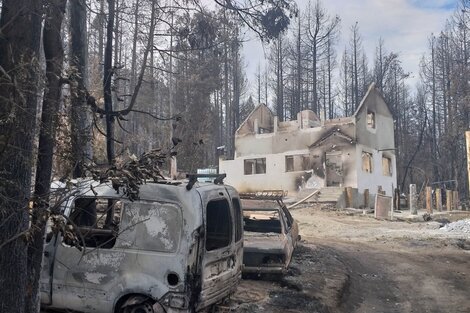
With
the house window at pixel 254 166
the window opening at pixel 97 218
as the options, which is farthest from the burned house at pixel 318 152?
the window opening at pixel 97 218

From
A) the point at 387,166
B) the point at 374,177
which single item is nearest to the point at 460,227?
the point at 374,177

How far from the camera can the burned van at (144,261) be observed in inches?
210

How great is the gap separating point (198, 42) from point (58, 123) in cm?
398

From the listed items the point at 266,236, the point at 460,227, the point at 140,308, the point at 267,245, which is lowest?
the point at 460,227

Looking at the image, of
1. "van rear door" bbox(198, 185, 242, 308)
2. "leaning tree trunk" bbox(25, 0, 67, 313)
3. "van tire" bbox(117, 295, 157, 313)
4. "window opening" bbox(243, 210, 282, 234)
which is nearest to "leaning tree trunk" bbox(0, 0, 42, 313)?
"leaning tree trunk" bbox(25, 0, 67, 313)

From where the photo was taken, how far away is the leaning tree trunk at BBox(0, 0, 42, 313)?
345 centimetres

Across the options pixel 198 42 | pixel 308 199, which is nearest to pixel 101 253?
pixel 198 42

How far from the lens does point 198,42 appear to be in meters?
7.45

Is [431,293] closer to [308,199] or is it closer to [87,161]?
[87,161]

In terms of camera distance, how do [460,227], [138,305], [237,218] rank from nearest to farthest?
[138,305]
[237,218]
[460,227]

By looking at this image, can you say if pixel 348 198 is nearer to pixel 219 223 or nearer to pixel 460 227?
pixel 460 227

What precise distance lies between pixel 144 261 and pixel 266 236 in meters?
4.18

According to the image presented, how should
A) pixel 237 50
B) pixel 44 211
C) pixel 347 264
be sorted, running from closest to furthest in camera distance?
pixel 44 211 → pixel 237 50 → pixel 347 264

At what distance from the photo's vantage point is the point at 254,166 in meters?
38.8
